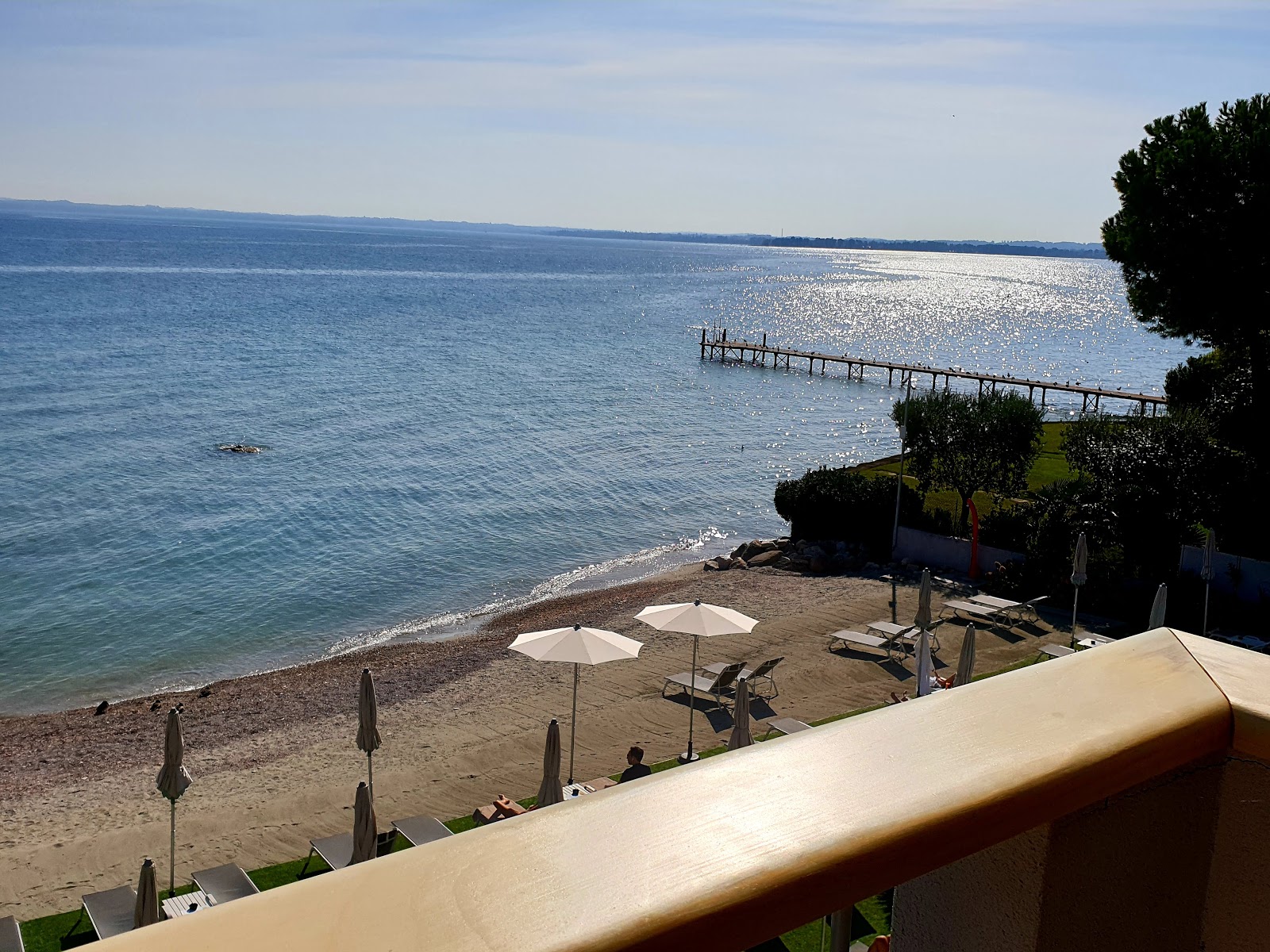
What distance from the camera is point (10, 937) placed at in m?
10.5

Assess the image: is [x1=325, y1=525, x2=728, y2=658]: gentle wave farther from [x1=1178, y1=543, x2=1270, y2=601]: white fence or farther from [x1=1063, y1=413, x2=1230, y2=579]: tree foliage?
[x1=1178, y1=543, x2=1270, y2=601]: white fence

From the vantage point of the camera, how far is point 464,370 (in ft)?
240

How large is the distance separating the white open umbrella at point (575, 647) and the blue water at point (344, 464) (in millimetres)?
11996

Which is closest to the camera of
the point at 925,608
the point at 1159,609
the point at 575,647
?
the point at 1159,609

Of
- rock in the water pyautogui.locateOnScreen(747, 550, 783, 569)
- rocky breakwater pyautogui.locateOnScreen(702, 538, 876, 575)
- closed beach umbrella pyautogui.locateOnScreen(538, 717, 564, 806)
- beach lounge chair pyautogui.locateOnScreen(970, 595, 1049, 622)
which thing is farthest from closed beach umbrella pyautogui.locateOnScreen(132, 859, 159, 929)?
rock in the water pyautogui.locateOnScreen(747, 550, 783, 569)

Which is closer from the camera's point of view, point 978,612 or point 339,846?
point 339,846

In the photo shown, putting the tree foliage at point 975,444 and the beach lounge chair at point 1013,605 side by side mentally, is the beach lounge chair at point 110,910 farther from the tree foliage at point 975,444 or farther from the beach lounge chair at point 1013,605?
the tree foliage at point 975,444

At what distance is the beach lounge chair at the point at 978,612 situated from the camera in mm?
21562

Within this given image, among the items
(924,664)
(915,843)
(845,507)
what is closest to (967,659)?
(924,664)

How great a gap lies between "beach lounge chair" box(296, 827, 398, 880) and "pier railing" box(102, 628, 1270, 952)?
38.8ft

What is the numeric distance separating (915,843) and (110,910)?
40.9 ft

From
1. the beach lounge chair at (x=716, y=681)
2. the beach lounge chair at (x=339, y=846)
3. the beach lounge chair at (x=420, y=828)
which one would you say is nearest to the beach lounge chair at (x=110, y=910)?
the beach lounge chair at (x=339, y=846)

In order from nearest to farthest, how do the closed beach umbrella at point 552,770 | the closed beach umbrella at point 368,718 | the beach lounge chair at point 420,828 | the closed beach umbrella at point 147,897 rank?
1. the closed beach umbrella at point 147,897
2. the closed beach umbrella at point 552,770
3. the closed beach umbrella at point 368,718
4. the beach lounge chair at point 420,828

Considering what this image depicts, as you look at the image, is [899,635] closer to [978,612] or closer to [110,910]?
[978,612]
